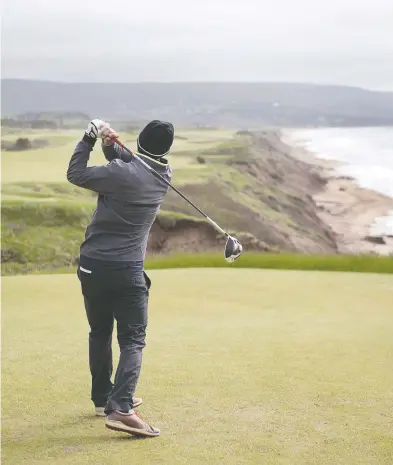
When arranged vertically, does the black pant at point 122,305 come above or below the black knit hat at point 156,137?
below

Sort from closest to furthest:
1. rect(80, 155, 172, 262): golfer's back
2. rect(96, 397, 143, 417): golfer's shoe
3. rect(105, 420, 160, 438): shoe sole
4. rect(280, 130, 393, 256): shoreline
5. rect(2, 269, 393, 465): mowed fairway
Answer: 1. rect(2, 269, 393, 465): mowed fairway
2. rect(105, 420, 160, 438): shoe sole
3. rect(80, 155, 172, 262): golfer's back
4. rect(96, 397, 143, 417): golfer's shoe
5. rect(280, 130, 393, 256): shoreline

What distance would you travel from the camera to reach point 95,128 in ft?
14.1

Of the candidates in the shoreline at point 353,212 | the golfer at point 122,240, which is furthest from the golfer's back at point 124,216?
the shoreline at point 353,212

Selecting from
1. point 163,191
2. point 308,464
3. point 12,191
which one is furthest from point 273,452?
point 12,191

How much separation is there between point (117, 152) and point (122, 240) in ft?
1.48

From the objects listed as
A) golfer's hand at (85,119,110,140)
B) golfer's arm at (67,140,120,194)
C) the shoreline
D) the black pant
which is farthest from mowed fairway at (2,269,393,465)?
the shoreline

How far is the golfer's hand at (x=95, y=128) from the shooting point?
4305 millimetres

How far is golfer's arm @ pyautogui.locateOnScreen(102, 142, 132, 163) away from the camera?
4465mm

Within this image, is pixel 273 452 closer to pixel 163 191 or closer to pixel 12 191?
pixel 163 191

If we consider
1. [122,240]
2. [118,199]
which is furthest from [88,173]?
[122,240]

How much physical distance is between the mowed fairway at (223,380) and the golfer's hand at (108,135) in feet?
4.78

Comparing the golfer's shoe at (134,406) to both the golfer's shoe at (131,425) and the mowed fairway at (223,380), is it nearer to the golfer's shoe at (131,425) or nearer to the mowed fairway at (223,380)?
the mowed fairway at (223,380)

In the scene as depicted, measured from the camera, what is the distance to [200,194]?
105 feet

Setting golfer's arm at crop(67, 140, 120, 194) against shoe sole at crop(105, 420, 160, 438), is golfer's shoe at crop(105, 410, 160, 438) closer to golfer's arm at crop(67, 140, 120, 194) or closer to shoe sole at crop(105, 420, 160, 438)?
shoe sole at crop(105, 420, 160, 438)
